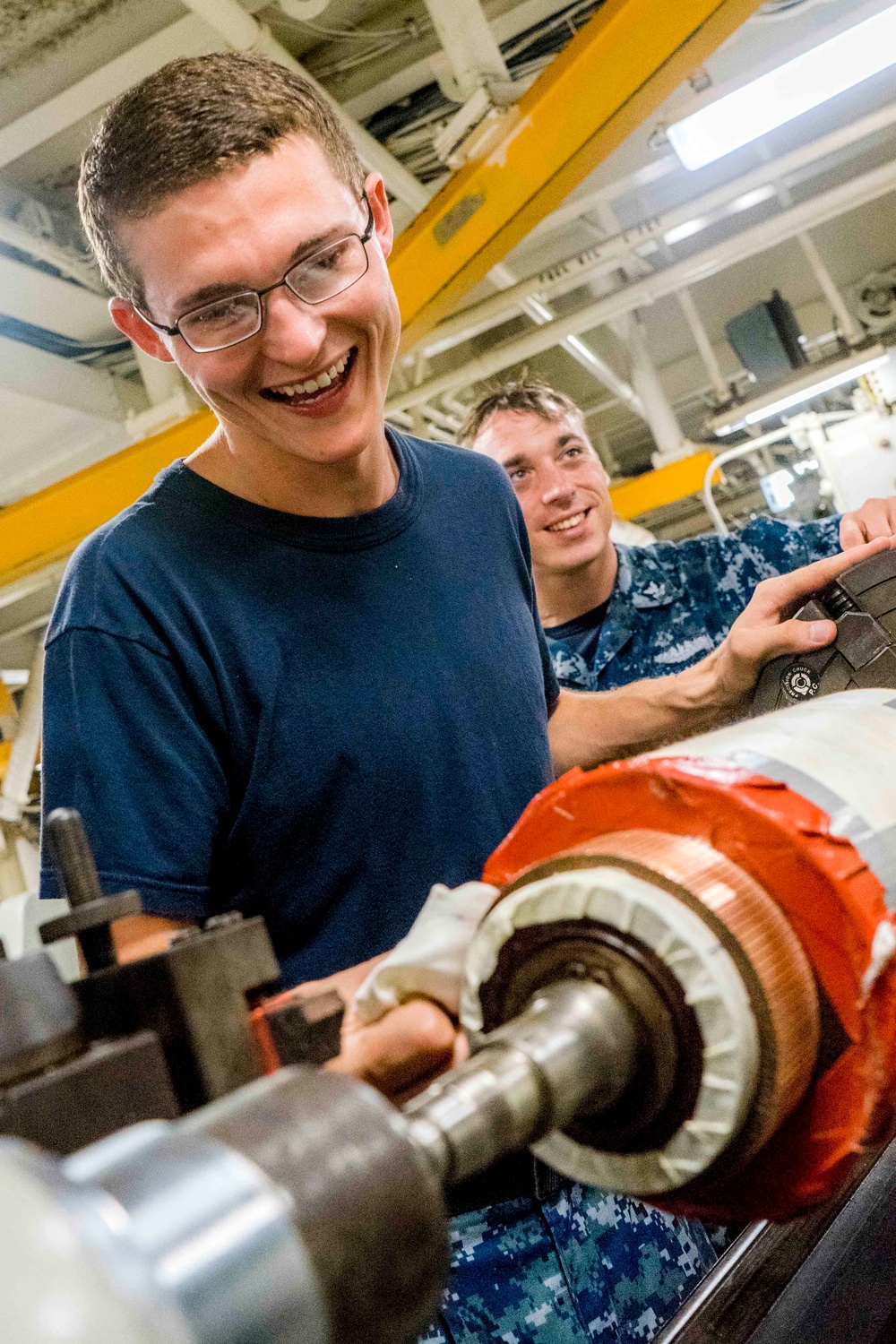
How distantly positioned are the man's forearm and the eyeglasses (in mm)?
667

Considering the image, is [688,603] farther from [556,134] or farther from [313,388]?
[313,388]

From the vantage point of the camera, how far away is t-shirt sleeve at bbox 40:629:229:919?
0.78 m

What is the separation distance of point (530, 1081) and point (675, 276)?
3588 mm

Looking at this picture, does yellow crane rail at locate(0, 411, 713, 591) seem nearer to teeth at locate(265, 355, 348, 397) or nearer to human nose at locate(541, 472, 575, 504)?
human nose at locate(541, 472, 575, 504)

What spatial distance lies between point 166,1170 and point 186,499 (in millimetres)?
763

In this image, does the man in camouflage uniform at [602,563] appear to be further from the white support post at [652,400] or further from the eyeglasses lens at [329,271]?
the white support post at [652,400]

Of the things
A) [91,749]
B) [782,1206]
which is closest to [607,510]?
[91,749]

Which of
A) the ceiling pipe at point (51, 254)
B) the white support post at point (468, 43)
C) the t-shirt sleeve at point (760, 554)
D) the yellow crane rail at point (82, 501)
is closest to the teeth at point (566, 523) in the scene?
the t-shirt sleeve at point (760, 554)

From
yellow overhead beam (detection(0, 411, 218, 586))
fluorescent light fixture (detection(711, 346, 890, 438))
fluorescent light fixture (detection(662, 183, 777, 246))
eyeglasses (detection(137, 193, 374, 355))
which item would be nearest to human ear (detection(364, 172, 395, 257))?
eyeglasses (detection(137, 193, 374, 355))

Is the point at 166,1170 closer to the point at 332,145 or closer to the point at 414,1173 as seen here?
the point at 414,1173

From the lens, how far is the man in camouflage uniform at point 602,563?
2.05 m

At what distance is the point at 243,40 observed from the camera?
199 centimetres

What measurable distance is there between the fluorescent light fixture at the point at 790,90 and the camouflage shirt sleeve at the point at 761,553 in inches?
34.9

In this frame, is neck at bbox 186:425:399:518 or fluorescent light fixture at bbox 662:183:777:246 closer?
neck at bbox 186:425:399:518
